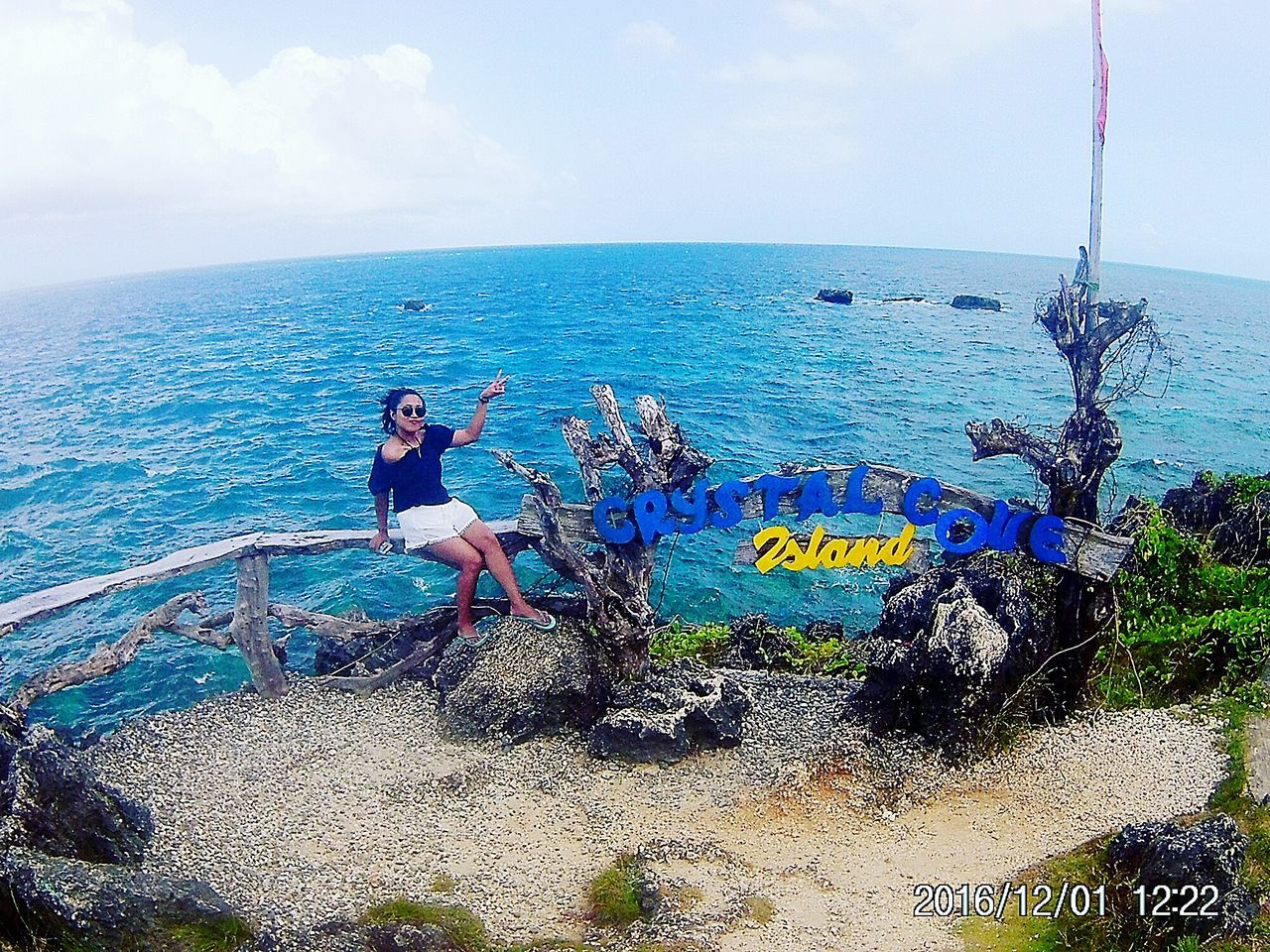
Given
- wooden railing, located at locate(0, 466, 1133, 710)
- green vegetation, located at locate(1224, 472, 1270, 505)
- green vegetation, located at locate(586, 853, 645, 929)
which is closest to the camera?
green vegetation, located at locate(586, 853, 645, 929)

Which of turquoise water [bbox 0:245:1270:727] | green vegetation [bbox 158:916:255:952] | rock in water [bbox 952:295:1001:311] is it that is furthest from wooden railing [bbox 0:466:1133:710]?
rock in water [bbox 952:295:1001:311]

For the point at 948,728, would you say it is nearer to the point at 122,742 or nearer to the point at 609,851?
the point at 609,851

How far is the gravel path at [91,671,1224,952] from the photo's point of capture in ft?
28.2

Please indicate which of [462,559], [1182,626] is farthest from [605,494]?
[1182,626]

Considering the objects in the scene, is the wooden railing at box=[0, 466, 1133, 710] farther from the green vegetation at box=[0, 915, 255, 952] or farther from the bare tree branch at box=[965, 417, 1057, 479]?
the green vegetation at box=[0, 915, 255, 952]

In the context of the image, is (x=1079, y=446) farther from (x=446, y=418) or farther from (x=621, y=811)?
(x=446, y=418)

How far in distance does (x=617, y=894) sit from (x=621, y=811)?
1408 mm

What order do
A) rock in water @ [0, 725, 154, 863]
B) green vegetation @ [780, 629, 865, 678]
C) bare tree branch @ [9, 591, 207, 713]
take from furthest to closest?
green vegetation @ [780, 629, 865, 678] < bare tree branch @ [9, 591, 207, 713] < rock in water @ [0, 725, 154, 863]

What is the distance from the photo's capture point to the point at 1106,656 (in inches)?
489

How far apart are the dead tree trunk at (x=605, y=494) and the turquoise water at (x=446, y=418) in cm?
635

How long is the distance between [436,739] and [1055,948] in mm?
7332

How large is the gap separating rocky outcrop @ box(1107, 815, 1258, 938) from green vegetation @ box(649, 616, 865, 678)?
622 centimetres

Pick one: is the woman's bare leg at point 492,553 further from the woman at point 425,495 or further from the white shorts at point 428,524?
the white shorts at point 428,524

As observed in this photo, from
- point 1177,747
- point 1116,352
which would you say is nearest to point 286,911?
point 1177,747
